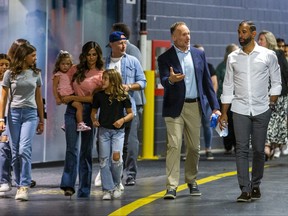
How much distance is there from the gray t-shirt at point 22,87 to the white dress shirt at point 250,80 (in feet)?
7.62

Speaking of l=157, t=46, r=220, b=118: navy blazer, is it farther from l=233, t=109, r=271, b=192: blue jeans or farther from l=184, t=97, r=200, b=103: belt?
Answer: l=233, t=109, r=271, b=192: blue jeans

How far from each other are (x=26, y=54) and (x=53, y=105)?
4.82 m

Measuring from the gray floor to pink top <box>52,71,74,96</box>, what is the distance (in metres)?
1.28

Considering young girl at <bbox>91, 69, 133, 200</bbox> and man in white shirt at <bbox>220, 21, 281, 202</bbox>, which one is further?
young girl at <bbox>91, 69, 133, 200</bbox>

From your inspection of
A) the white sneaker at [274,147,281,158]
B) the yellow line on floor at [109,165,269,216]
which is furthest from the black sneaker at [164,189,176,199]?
the white sneaker at [274,147,281,158]

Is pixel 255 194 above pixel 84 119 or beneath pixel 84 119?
beneath

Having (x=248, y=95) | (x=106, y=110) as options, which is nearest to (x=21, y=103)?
(x=106, y=110)

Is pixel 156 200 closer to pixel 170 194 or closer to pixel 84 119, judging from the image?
pixel 170 194

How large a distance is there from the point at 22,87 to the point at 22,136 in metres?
0.59

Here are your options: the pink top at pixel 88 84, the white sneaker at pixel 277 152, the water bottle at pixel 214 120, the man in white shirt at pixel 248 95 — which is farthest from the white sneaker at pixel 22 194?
the white sneaker at pixel 277 152

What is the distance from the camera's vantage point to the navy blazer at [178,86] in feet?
46.9

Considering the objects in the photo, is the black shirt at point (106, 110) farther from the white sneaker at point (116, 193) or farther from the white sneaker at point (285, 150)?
the white sneaker at point (285, 150)

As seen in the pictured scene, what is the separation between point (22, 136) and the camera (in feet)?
46.8

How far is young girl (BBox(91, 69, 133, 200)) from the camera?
46.2 feet
